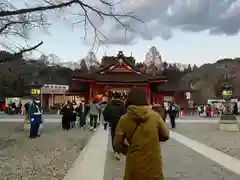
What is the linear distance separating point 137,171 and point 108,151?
7.98 meters

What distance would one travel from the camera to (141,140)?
4379mm

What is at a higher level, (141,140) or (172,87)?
(172,87)

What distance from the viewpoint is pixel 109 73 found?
46.0 meters

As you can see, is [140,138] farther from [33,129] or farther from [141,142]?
[33,129]

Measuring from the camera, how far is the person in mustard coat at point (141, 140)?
14.1 feet

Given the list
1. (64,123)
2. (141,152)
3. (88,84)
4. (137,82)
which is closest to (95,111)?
(64,123)

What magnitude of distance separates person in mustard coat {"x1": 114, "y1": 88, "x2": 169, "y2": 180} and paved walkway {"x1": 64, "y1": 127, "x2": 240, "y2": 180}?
3.66 meters

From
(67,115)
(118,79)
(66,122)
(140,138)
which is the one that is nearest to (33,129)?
(67,115)

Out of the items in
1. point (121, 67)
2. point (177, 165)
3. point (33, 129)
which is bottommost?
point (177, 165)

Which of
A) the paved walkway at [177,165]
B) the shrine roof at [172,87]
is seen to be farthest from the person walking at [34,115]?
the shrine roof at [172,87]

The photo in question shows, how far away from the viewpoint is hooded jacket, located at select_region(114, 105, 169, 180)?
4289 millimetres

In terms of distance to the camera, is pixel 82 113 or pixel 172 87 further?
pixel 172 87

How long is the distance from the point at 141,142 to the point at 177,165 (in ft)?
17.9

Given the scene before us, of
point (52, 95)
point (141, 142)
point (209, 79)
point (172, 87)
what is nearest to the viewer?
point (141, 142)
